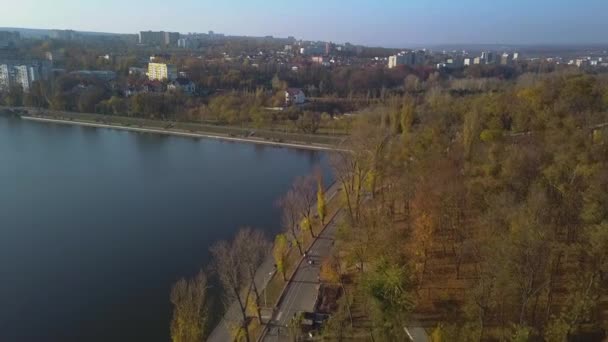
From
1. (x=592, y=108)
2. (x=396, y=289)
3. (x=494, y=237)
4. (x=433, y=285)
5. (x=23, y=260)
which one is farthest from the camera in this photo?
(x=592, y=108)

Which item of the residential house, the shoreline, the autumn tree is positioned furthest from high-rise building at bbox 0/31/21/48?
the autumn tree

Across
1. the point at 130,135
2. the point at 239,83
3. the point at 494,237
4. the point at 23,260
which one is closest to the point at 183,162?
the point at 130,135

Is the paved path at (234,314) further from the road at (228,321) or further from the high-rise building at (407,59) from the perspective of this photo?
the high-rise building at (407,59)

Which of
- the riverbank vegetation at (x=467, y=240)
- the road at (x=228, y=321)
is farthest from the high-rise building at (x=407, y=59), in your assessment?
the road at (x=228, y=321)

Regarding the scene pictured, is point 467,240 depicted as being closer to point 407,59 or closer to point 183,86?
point 183,86

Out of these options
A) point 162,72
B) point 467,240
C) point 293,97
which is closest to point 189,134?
point 293,97

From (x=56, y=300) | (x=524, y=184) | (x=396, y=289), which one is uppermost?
Answer: (x=524, y=184)

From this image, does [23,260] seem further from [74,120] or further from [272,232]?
[74,120]
